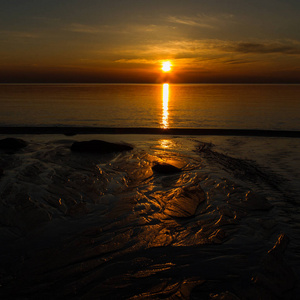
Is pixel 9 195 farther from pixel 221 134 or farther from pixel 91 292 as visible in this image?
pixel 221 134

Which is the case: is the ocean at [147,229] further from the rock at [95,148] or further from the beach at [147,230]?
the rock at [95,148]

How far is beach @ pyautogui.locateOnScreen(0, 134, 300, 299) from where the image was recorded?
469cm

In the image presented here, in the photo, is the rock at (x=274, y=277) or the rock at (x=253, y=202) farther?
the rock at (x=253, y=202)

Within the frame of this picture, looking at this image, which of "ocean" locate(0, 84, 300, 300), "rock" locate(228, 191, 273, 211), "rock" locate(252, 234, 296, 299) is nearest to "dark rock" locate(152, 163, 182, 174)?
"ocean" locate(0, 84, 300, 300)

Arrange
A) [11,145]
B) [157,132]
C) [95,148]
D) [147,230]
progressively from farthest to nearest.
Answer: [157,132] < [11,145] < [95,148] < [147,230]

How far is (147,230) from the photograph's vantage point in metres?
A: 6.64

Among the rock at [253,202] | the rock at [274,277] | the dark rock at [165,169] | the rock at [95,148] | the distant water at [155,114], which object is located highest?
the distant water at [155,114]

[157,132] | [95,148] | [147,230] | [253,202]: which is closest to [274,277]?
[147,230]

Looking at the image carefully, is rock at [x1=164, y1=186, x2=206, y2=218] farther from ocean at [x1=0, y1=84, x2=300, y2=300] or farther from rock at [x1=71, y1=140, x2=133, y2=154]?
rock at [x1=71, y1=140, x2=133, y2=154]

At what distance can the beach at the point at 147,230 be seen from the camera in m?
4.69

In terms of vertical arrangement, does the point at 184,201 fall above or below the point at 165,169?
below

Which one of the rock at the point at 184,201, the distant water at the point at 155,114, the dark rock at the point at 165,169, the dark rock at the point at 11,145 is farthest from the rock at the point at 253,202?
the distant water at the point at 155,114

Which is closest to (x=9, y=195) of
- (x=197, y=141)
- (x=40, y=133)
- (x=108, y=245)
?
(x=108, y=245)

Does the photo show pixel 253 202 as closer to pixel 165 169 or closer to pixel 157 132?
pixel 165 169
